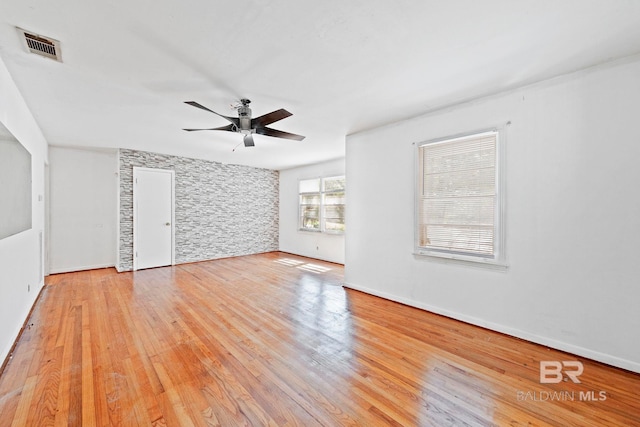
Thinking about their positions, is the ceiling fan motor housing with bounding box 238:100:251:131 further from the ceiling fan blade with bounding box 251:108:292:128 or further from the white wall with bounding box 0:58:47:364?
the white wall with bounding box 0:58:47:364

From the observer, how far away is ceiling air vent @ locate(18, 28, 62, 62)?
1.81 meters

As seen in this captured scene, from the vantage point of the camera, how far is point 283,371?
6.73 feet

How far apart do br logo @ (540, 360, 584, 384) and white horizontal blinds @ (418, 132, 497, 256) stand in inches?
41.2

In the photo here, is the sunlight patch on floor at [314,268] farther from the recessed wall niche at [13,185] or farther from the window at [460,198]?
the recessed wall niche at [13,185]

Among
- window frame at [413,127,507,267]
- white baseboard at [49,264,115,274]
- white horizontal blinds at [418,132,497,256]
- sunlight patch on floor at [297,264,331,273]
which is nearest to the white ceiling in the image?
window frame at [413,127,507,267]

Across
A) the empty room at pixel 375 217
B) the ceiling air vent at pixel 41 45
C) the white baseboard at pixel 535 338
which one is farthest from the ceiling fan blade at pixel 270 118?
the white baseboard at pixel 535 338

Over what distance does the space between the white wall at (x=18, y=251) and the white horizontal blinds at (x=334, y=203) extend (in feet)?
16.6

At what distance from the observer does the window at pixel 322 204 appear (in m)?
6.32

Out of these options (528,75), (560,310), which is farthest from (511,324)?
(528,75)

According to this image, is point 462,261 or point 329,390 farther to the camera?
point 462,261

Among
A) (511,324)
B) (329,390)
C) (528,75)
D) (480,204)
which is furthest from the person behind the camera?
(480,204)

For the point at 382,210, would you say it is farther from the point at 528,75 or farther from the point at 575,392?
the point at 575,392

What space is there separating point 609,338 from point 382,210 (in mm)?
2472

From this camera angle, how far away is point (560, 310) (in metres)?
2.39
